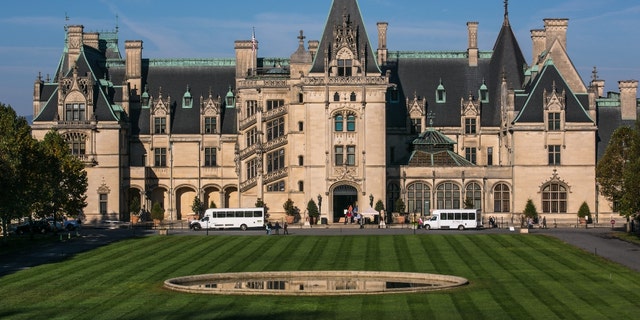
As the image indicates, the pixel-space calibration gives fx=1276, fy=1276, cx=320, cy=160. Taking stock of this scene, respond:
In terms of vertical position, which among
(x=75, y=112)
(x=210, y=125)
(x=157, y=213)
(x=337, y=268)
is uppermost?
(x=75, y=112)

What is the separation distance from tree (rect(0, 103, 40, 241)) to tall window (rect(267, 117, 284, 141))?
30.5 meters

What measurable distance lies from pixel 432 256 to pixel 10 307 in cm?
3036

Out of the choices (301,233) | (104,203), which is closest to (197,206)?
(104,203)

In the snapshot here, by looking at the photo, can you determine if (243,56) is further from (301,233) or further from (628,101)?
(628,101)

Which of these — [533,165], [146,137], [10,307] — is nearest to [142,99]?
[146,137]

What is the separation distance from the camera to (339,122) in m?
117

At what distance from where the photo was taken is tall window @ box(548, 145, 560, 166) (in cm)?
11912

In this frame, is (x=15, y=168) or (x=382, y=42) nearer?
(x=15, y=168)

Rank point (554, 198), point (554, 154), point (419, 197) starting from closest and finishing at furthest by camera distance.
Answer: point (554, 198)
point (419, 197)
point (554, 154)

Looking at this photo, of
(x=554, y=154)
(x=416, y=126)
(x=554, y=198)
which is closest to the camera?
(x=554, y=198)

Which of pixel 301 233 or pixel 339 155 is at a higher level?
pixel 339 155

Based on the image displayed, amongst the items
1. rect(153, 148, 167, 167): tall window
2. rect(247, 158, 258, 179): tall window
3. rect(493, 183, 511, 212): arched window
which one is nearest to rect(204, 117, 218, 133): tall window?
rect(153, 148, 167, 167): tall window

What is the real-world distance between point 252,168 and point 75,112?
18370 mm

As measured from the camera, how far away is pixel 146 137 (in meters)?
131
